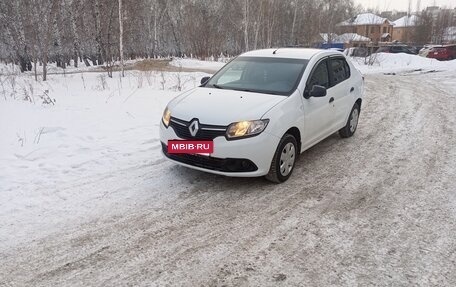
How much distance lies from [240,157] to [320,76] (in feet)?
7.04

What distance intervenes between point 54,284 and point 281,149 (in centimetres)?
290

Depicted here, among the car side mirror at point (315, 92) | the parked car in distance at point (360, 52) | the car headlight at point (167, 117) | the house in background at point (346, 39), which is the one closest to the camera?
the car headlight at point (167, 117)

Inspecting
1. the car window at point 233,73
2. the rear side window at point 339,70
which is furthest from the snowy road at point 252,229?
the car window at point 233,73

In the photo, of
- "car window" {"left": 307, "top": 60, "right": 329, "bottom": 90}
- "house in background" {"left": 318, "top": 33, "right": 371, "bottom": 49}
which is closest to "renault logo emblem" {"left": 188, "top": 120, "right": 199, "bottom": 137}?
"car window" {"left": 307, "top": 60, "right": 329, "bottom": 90}

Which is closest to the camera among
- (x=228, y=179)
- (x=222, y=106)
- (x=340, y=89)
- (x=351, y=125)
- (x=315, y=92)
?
(x=222, y=106)

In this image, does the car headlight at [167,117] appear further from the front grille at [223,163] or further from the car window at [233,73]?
the car window at [233,73]

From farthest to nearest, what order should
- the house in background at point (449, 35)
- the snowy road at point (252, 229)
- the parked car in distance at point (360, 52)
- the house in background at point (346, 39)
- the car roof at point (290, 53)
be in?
the house in background at point (449, 35), the house in background at point (346, 39), the parked car in distance at point (360, 52), the car roof at point (290, 53), the snowy road at point (252, 229)

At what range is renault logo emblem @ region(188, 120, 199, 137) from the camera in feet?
14.7

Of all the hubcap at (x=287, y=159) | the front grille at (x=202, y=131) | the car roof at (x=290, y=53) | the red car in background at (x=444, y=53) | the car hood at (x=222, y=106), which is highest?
the red car in background at (x=444, y=53)

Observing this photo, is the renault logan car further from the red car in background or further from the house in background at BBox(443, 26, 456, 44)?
the house in background at BBox(443, 26, 456, 44)

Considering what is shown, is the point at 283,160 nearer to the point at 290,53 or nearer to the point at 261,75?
the point at 261,75

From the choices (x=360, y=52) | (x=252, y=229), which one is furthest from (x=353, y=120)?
(x=360, y=52)

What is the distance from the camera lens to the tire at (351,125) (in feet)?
22.3

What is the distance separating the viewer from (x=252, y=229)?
12.2 ft
